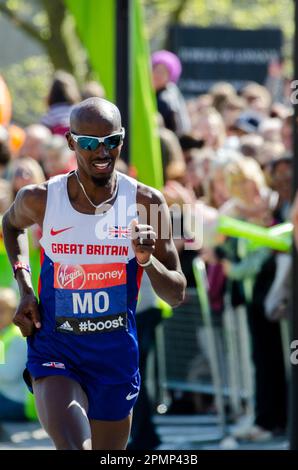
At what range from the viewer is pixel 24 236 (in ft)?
20.8

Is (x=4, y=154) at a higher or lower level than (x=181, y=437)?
higher

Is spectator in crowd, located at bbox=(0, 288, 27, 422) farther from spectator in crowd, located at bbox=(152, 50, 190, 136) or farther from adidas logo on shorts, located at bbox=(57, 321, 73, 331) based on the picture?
adidas logo on shorts, located at bbox=(57, 321, 73, 331)

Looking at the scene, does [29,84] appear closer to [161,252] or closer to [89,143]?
[161,252]

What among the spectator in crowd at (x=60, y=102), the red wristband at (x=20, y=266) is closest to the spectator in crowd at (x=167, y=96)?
the spectator in crowd at (x=60, y=102)

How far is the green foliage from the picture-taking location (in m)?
26.9

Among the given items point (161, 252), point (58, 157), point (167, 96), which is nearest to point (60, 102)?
point (58, 157)

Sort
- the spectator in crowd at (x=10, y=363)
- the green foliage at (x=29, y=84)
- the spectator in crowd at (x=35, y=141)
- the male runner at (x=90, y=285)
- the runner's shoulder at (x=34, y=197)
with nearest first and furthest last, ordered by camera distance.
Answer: the male runner at (x=90, y=285), the runner's shoulder at (x=34, y=197), the spectator in crowd at (x=10, y=363), the spectator in crowd at (x=35, y=141), the green foliage at (x=29, y=84)

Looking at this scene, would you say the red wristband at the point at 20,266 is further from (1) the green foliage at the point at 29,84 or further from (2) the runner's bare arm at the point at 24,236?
(1) the green foliage at the point at 29,84

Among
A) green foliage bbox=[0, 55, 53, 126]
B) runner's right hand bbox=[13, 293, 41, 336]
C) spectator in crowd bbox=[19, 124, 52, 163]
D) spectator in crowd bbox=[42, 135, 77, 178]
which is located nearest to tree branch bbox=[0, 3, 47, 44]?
green foliage bbox=[0, 55, 53, 126]

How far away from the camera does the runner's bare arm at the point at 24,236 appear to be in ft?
19.5

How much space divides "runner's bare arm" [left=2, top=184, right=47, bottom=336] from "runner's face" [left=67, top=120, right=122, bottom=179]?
32 centimetres

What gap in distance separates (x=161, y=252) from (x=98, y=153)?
1.74 feet

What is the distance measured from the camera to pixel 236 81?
18.4 m
